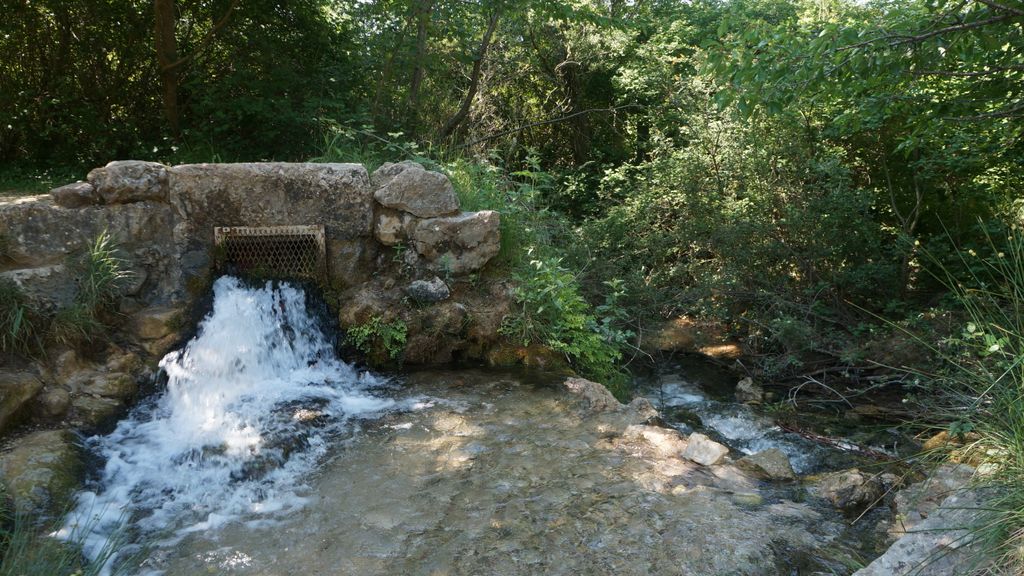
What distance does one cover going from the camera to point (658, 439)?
14.1ft

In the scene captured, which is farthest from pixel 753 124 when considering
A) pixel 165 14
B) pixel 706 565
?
pixel 165 14

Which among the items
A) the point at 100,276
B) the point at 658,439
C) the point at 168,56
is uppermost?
the point at 168,56

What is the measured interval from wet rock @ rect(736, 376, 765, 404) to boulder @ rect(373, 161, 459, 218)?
10.4 feet

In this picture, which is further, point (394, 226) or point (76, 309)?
point (394, 226)

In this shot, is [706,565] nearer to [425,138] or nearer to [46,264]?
[46,264]

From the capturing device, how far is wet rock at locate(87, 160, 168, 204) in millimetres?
5129

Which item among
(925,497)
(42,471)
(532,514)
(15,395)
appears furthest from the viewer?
(15,395)

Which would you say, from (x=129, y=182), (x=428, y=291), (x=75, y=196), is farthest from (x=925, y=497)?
(x=75, y=196)

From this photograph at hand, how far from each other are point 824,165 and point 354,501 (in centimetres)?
549

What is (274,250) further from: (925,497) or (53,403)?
(925,497)

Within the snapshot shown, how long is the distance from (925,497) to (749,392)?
9.83 feet

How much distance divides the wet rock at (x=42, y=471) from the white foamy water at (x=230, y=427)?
12cm

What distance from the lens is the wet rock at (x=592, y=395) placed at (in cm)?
486

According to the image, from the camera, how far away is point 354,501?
3.53 m
